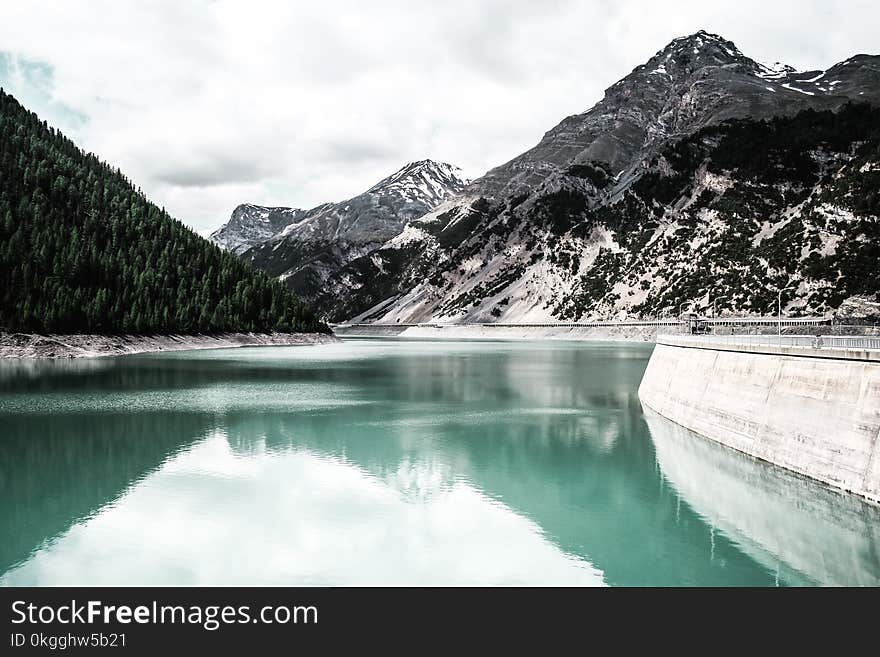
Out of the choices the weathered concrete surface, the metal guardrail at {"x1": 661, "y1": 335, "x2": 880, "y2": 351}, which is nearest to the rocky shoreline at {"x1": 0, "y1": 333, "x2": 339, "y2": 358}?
the metal guardrail at {"x1": 661, "y1": 335, "x2": 880, "y2": 351}

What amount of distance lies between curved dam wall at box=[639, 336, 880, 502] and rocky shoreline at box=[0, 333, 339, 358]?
10369cm

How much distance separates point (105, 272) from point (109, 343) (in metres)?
30.2

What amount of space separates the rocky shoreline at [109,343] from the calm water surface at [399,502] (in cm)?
6501

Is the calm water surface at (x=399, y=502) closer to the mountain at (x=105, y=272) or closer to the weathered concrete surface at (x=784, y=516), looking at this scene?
the weathered concrete surface at (x=784, y=516)

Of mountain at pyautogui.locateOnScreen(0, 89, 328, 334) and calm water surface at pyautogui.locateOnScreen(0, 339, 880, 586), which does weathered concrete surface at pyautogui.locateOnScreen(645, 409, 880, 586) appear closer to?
calm water surface at pyautogui.locateOnScreen(0, 339, 880, 586)

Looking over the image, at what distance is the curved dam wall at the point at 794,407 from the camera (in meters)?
25.9

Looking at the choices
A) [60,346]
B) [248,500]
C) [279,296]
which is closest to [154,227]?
[279,296]

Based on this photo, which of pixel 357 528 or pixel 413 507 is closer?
pixel 357 528

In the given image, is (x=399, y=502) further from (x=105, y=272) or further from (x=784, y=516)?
(x=105, y=272)

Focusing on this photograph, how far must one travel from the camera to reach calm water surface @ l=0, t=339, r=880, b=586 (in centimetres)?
2178

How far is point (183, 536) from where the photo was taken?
24.4 metres
